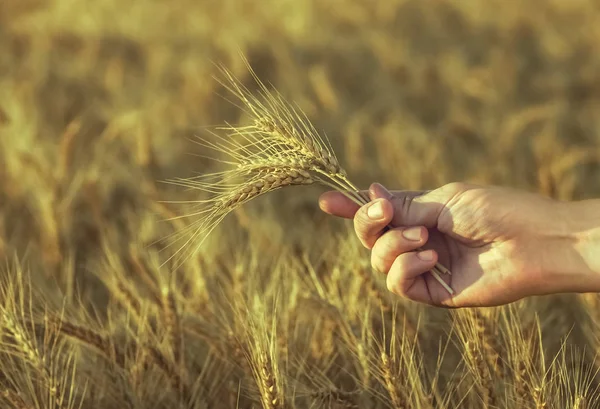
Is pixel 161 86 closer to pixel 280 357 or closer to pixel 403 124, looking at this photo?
pixel 403 124

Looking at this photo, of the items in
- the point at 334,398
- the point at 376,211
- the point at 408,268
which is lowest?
the point at 334,398

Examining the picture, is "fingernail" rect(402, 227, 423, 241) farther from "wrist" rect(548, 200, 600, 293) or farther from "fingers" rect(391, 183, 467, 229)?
"wrist" rect(548, 200, 600, 293)

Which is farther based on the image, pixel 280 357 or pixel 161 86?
pixel 161 86

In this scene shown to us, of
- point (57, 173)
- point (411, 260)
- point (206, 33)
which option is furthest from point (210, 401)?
point (206, 33)

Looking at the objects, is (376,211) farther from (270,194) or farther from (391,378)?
(270,194)

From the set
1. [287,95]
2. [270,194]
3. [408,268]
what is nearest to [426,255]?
[408,268]

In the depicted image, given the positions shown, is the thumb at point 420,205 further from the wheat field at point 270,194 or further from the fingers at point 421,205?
the wheat field at point 270,194

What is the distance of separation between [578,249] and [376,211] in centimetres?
45

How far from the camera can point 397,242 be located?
5.55 ft

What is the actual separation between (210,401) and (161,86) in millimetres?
3226

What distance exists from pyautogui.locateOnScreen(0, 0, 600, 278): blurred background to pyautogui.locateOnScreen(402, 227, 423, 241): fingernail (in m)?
0.51

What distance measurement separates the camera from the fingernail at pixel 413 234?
66.2 inches

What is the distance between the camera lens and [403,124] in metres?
4.04

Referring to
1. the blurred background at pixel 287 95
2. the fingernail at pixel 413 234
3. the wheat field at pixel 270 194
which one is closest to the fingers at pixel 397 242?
the fingernail at pixel 413 234
